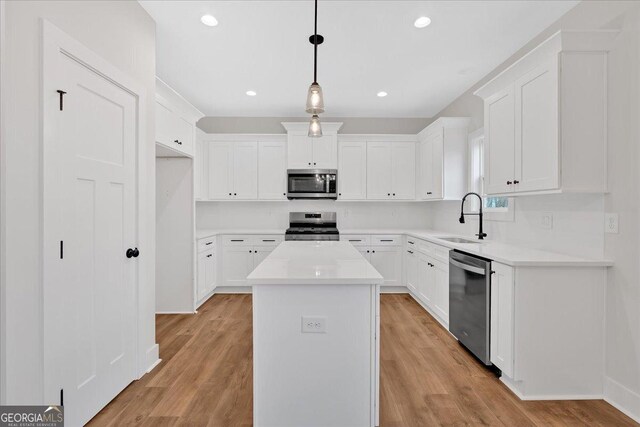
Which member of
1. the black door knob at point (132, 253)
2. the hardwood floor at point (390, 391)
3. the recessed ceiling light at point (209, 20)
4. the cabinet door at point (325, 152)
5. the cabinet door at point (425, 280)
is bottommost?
the hardwood floor at point (390, 391)

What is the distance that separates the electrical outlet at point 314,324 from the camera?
1.62 m

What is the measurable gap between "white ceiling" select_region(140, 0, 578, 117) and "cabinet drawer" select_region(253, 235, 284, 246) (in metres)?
1.96

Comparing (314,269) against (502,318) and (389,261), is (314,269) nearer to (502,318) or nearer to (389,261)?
(502,318)

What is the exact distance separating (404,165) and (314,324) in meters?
3.81

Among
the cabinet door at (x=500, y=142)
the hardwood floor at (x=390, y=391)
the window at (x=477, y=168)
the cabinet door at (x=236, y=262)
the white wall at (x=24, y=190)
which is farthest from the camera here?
the cabinet door at (x=236, y=262)

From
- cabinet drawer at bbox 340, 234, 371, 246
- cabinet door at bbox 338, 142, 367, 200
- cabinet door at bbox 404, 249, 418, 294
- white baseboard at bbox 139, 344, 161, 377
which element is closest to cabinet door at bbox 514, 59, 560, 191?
cabinet door at bbox 404, 249, 418, 294

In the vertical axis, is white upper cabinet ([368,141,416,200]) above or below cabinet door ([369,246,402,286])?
above

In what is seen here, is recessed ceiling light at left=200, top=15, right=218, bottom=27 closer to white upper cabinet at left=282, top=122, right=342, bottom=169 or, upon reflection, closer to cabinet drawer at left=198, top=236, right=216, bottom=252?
white upper cabinet at left=282, top=122, right=342, bottom=169

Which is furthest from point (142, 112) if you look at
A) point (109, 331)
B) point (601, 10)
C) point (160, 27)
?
point (601, 10)

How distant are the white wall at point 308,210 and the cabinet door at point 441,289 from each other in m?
1.77

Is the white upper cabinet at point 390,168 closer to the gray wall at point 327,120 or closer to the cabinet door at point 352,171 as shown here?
→ the cabinet door at point 352,171

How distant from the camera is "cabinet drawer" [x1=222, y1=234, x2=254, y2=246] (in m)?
4.57

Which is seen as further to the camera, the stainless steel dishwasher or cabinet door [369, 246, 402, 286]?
cabinet door [369, 246, 402, 286]

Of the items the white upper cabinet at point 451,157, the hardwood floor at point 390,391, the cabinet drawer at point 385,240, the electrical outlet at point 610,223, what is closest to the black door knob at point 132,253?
the hardwood floor at point 390,391
